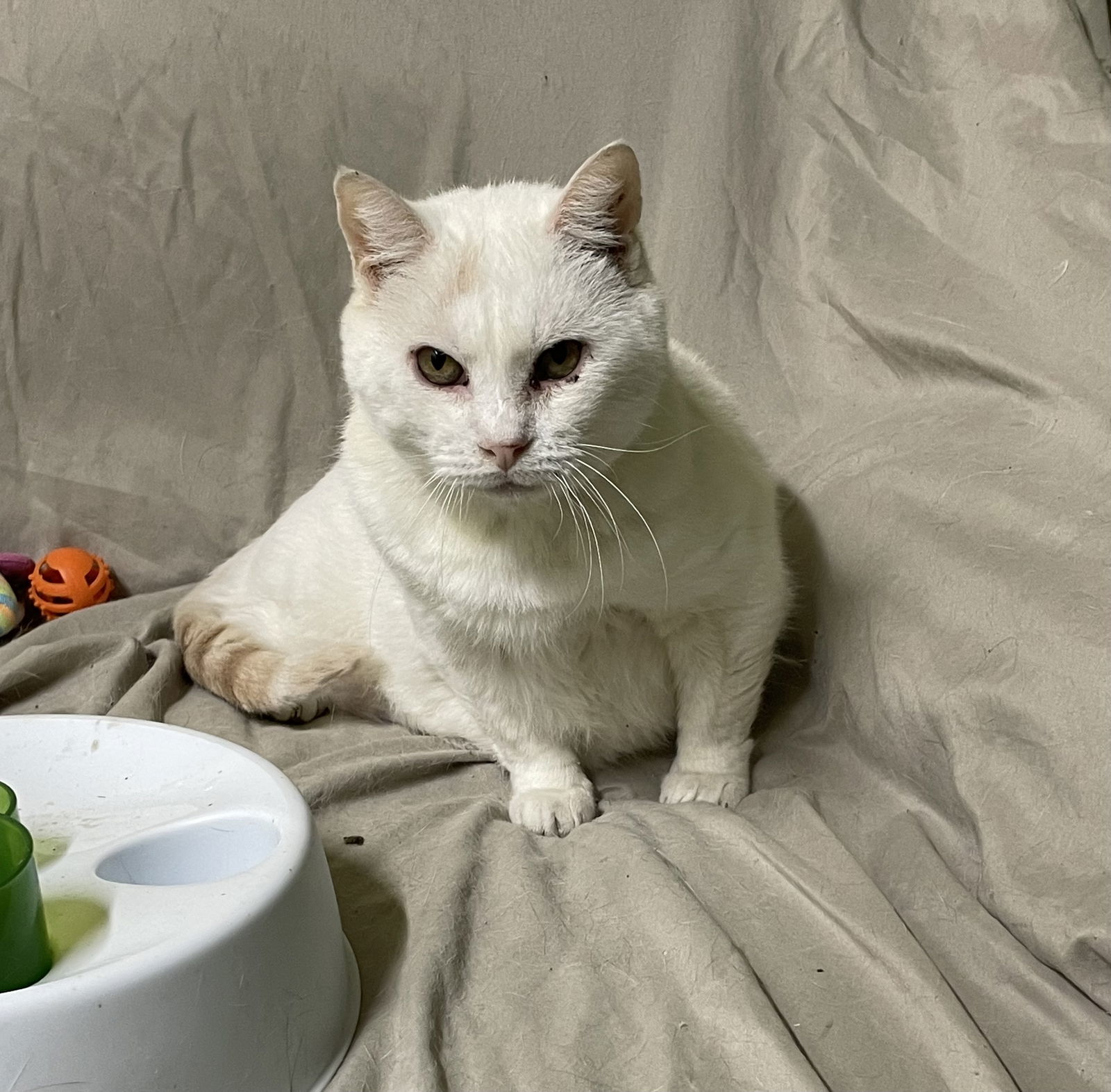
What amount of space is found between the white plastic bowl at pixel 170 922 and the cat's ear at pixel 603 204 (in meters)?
0.67

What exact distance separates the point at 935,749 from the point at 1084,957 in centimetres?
29

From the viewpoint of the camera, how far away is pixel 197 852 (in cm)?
108

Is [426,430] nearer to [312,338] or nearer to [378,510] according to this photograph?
[378,510]

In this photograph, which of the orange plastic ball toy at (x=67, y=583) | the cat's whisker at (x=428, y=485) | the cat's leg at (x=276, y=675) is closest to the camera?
the cat's whisker at (x=428, y=485)

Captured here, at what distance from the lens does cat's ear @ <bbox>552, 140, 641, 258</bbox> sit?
1112mm

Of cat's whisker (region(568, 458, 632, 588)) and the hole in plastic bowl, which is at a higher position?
cat's whisker (region(568, 458, 632, 588))

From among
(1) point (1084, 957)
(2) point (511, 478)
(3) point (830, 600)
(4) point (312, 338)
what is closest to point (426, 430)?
(2) point (511, 478)

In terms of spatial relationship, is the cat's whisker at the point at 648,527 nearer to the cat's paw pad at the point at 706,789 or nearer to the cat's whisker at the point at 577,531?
the cat's whisker at the point at 577,531

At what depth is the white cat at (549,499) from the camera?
3.69 feet

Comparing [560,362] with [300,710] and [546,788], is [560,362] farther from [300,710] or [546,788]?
[300,710]

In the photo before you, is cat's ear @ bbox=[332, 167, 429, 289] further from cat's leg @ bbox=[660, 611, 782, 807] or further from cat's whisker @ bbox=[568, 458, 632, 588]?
cat's leg @ bbox=[660, 611, 782, 807]

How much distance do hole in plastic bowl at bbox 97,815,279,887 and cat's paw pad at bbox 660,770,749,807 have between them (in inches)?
22.9

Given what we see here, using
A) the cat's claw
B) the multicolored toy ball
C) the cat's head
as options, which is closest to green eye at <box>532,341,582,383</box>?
the cat's head

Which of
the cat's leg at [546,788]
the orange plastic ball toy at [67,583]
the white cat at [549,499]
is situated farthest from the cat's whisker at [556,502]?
the orange plastic ball toy at [67,583]
